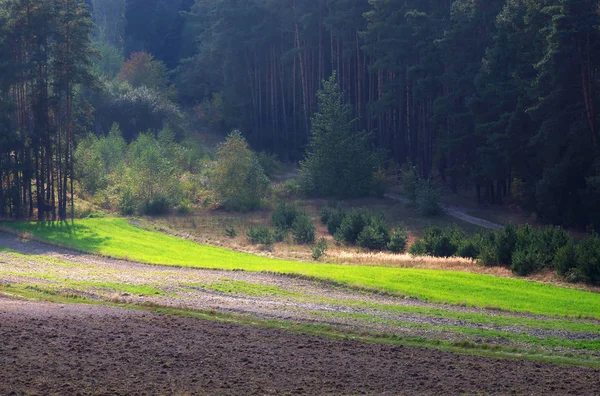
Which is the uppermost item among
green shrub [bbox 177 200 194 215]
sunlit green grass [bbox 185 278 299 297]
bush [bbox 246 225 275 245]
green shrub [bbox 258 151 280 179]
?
green shrub [bbox 258 151 280 179]

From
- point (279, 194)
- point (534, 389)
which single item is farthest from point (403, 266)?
point (279, 194)

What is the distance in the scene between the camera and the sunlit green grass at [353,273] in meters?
24.3

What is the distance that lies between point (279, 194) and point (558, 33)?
29.9 metres

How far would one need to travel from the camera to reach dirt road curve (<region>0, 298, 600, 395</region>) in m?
13.5

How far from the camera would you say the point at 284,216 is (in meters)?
52.4

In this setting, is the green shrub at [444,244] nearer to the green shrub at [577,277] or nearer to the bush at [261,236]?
the green shrub at [577,277]

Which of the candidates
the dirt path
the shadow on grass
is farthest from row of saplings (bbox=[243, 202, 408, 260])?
the dirt path

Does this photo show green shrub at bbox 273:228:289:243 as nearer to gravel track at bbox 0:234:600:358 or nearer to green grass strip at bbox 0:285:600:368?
gravel track at bbox 0:234:600:358

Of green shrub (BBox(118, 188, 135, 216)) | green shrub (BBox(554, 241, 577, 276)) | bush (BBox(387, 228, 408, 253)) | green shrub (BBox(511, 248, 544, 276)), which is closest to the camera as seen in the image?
green shrub (BBox(554, 241, 577, 276))

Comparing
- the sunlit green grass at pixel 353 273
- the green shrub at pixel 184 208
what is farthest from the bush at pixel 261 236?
the green shrub at pixel 184 208

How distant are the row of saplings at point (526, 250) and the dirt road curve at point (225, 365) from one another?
13789 mm

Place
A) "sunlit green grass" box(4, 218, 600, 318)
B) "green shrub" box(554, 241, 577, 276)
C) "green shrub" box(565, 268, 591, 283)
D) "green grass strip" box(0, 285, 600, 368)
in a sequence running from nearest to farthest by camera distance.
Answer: "green grass strip" box(0, 285, 600, 368)
"sunlit green grass" box(4, 218, 600, 318)
"green shrub" box(565, 268, 591, 283)
"green shrub" box(554, 241, 577, 276)

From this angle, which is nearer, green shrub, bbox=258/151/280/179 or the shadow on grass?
the shadow on grass

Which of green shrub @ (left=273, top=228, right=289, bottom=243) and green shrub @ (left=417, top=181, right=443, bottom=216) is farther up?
green shrub @ (left=417, top=181, right=443, bottom=216)
